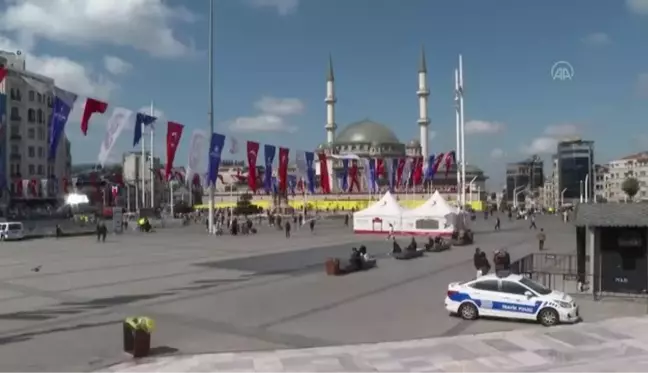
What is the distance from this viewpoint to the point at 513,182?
195625 millimetres

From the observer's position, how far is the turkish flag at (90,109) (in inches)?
939

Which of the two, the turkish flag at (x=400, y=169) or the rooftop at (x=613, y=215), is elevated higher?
the turkish flag at (x=400, y=169)

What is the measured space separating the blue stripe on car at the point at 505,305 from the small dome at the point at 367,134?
157 metres

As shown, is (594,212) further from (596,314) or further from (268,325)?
(268,325)

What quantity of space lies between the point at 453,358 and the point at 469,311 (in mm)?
4118

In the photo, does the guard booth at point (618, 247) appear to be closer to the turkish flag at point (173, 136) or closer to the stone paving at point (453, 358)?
the stone paving at point (453, 358)

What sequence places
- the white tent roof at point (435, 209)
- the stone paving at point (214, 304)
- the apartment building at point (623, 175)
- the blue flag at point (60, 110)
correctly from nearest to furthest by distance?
the stone paving at point (214, 304) < the blue flag at point (60, 110) < the white tent roof at point (435, 209) < the apartment building at point (623, 175)

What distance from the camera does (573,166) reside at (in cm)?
14025

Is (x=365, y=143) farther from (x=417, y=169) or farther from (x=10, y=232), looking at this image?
(x=10, y=232)

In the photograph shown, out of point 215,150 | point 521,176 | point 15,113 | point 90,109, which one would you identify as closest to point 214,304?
point 90,109

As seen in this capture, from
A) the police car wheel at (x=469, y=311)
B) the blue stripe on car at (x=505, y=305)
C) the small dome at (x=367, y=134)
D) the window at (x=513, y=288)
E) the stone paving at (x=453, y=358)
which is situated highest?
the small dome at (x=367, y=134)

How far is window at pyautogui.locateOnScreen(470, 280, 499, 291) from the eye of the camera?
1574cm

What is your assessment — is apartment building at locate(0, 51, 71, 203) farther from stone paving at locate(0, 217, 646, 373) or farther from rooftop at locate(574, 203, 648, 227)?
rooftop at locate(574, 203, 648, 227)

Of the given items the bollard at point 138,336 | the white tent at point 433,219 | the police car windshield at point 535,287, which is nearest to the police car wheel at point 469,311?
the police car windshield at point 535,287
